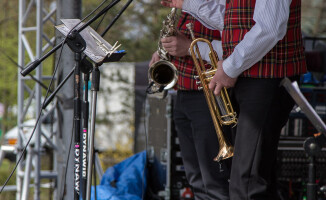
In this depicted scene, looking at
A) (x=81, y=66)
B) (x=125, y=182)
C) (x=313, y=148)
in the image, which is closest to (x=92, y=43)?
(x=81, y=66)

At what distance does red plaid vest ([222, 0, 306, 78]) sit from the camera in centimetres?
211

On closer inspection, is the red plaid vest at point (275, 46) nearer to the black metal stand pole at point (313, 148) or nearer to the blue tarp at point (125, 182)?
the black metal stand pole at point (313, 148)

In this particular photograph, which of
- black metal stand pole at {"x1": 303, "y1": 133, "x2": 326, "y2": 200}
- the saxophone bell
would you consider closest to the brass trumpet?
the saxophone bell

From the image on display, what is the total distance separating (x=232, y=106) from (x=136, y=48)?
27.7ft

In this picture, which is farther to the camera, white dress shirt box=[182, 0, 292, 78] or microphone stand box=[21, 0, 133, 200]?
microphone stand box=[21, 0, 133, 200]

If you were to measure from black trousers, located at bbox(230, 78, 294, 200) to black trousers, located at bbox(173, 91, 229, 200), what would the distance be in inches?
14.4

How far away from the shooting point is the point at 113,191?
147 inches

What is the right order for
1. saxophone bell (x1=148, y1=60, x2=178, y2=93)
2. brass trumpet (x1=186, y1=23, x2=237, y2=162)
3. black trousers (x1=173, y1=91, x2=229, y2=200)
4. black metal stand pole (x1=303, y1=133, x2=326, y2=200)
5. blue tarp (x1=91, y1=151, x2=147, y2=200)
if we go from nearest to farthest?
black metal stand pole (x1=303, y1=133, x2=326, y2=200) → brass trumpet (x1=186, y1=23, x2=237, y2=162) → black trousers (x1=173, y1=91, x2=229, y2=200) → saxophone bell (x1=148, y1=60, x2=178, y2=93) → blue tarp (x1=91, y1=151, x2=147, y2=200)

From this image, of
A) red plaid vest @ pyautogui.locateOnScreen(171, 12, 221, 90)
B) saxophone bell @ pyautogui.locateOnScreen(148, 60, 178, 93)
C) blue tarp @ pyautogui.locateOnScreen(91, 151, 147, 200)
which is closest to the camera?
red plaid vest @ pyautogui.locateOnScreen(171, 12, 221, 90)

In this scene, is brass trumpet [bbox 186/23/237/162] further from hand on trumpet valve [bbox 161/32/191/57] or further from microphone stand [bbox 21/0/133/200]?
microphone stand [bbox 21/0/133/200]

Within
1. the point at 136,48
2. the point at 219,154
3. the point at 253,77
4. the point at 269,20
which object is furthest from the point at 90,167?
the point at 136,48

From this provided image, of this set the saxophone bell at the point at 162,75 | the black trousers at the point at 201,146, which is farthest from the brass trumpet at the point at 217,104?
the saxophone bell at the point at 162,75

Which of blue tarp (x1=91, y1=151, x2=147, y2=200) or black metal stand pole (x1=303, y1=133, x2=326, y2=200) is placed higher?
black metal stand pole (x1=303, y1=133, x2=326, y2=200)

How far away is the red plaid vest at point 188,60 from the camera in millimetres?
2658
